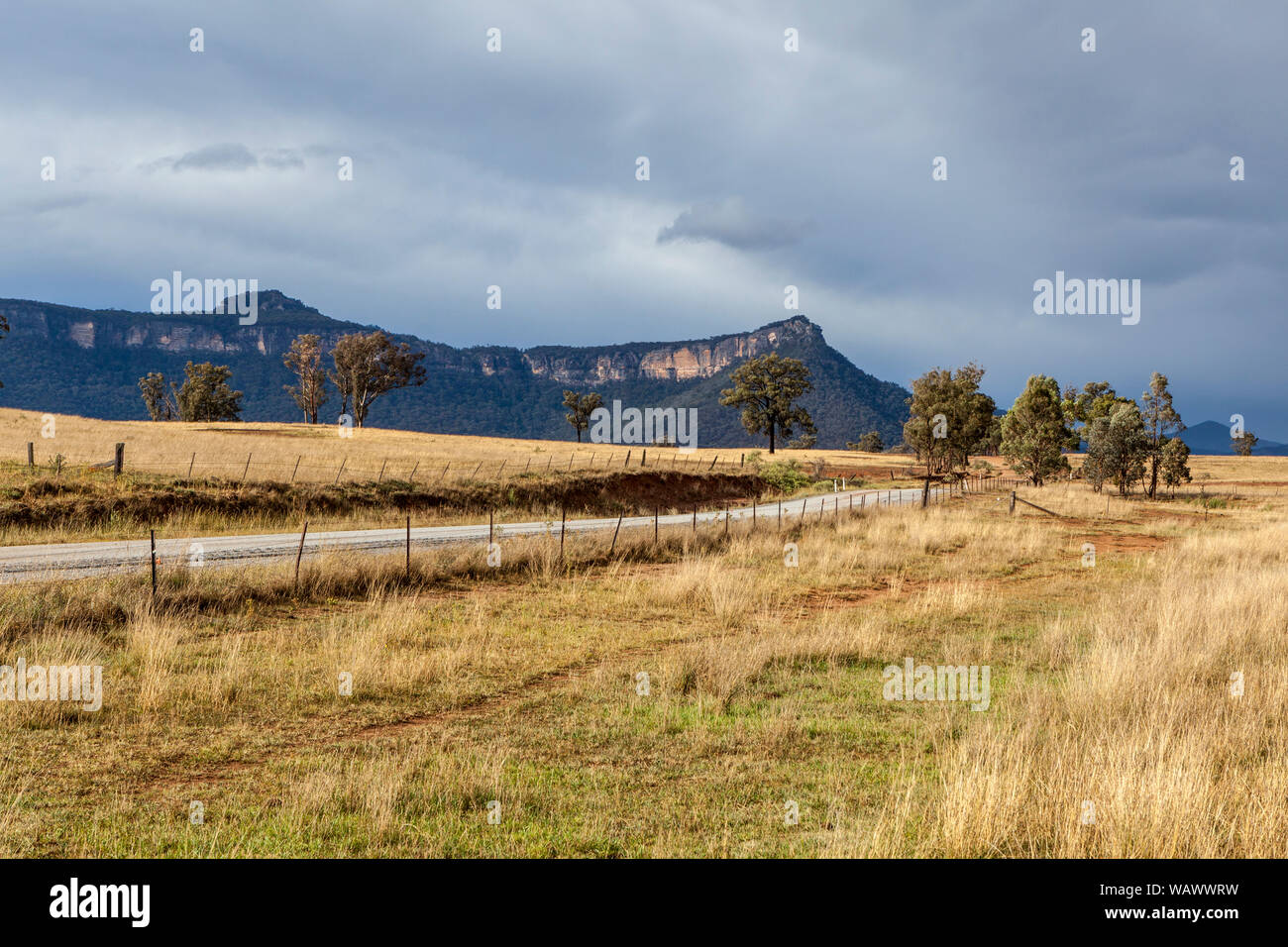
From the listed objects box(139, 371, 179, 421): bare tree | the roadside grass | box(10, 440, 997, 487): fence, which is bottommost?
the roadside grass

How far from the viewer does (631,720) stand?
9.34 m

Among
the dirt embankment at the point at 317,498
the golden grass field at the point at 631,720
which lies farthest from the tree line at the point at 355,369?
the golden grass field at the point at 631,720

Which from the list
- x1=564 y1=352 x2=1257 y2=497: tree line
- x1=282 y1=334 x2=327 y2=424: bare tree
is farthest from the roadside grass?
x1=282 y1=334 x2=327 y2=424: bare tree

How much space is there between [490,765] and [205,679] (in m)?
4.95

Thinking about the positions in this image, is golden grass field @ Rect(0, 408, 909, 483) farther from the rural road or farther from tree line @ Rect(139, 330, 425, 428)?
tree line @ Rect(139, 330, 425, 428)

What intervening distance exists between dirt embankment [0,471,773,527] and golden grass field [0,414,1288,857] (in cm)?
1327

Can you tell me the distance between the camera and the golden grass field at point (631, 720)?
5.96 metres

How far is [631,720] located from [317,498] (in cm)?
2634

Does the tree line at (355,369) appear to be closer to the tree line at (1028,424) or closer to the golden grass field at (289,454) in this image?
the golden grass field at (289,454)

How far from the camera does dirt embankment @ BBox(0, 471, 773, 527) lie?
2506 centimetres

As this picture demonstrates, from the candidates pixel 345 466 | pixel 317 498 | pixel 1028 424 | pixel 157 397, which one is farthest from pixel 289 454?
pixel 157 397

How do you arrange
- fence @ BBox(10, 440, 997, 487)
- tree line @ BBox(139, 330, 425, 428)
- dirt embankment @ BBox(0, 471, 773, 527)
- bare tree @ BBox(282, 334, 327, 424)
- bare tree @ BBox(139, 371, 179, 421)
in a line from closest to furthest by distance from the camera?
dirt embankment @ BBox(0, 471, 773, 527), fence @ BBox(10, 440, 997, 487), tree line @ BBox(139, 330, 425, 428), bare tree @ BBox(282, 334, 327, 424), bare tree @ BBox(139, 371, 179, 421)

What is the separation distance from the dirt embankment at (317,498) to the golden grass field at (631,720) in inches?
523
